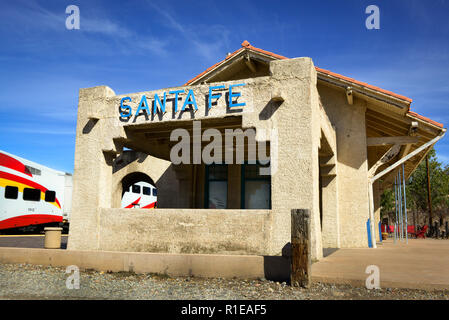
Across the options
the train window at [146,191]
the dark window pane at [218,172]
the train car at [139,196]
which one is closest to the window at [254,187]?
the dark window pane at [218,172]

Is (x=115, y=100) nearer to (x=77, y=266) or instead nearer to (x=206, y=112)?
(x=206, y=112)

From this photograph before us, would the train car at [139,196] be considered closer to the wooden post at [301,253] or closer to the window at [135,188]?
the window at [135,188]

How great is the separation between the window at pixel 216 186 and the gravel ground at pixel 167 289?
7.08 metres

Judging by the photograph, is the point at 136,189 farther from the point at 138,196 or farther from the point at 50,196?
the point at 50,196

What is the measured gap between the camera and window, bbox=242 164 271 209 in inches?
549

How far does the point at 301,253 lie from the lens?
20.7 feet

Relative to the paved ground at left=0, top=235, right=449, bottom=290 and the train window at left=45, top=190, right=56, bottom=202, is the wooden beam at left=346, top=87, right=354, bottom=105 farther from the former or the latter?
the train window at left=45, top=190, right=56, bottom=202

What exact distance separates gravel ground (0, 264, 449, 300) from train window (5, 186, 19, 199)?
36.1 ft

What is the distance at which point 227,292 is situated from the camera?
621cm

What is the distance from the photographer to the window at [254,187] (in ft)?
45.8

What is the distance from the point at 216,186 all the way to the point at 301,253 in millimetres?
8687

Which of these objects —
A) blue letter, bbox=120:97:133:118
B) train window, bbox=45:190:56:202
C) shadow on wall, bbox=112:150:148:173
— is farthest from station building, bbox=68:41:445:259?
train window, bbox=45:190:56:202

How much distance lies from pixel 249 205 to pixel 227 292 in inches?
311
